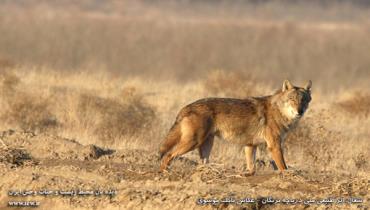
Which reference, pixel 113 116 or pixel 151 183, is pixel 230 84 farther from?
pixel 151 183

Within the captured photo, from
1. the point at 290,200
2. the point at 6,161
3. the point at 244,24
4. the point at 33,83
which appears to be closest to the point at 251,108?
the point at 290,200

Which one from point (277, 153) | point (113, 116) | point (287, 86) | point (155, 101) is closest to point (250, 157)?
point (277, 153)

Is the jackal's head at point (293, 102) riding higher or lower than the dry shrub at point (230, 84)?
lower

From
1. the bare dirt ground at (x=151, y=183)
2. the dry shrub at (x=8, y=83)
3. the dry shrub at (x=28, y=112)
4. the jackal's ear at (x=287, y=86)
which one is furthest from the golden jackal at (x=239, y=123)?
the dry shrub at (x=8, y=83)

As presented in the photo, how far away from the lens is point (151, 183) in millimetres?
11570

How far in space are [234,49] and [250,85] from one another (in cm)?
2715

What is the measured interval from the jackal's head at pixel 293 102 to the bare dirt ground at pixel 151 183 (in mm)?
773

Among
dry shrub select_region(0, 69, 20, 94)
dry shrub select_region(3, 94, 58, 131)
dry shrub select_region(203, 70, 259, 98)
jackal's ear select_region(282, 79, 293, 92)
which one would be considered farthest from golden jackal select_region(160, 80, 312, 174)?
dry shrub select_region(203, 70, 259, 98)

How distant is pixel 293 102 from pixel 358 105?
8820 millimetres

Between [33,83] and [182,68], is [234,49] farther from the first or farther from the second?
[33,83]

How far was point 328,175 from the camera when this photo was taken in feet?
41.9

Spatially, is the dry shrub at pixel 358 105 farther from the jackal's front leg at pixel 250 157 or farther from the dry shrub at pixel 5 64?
the jackal's front leg at pixel 250 157

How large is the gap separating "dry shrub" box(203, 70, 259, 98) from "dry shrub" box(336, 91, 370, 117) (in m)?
2.66

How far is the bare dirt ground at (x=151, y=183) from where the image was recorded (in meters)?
10.9
